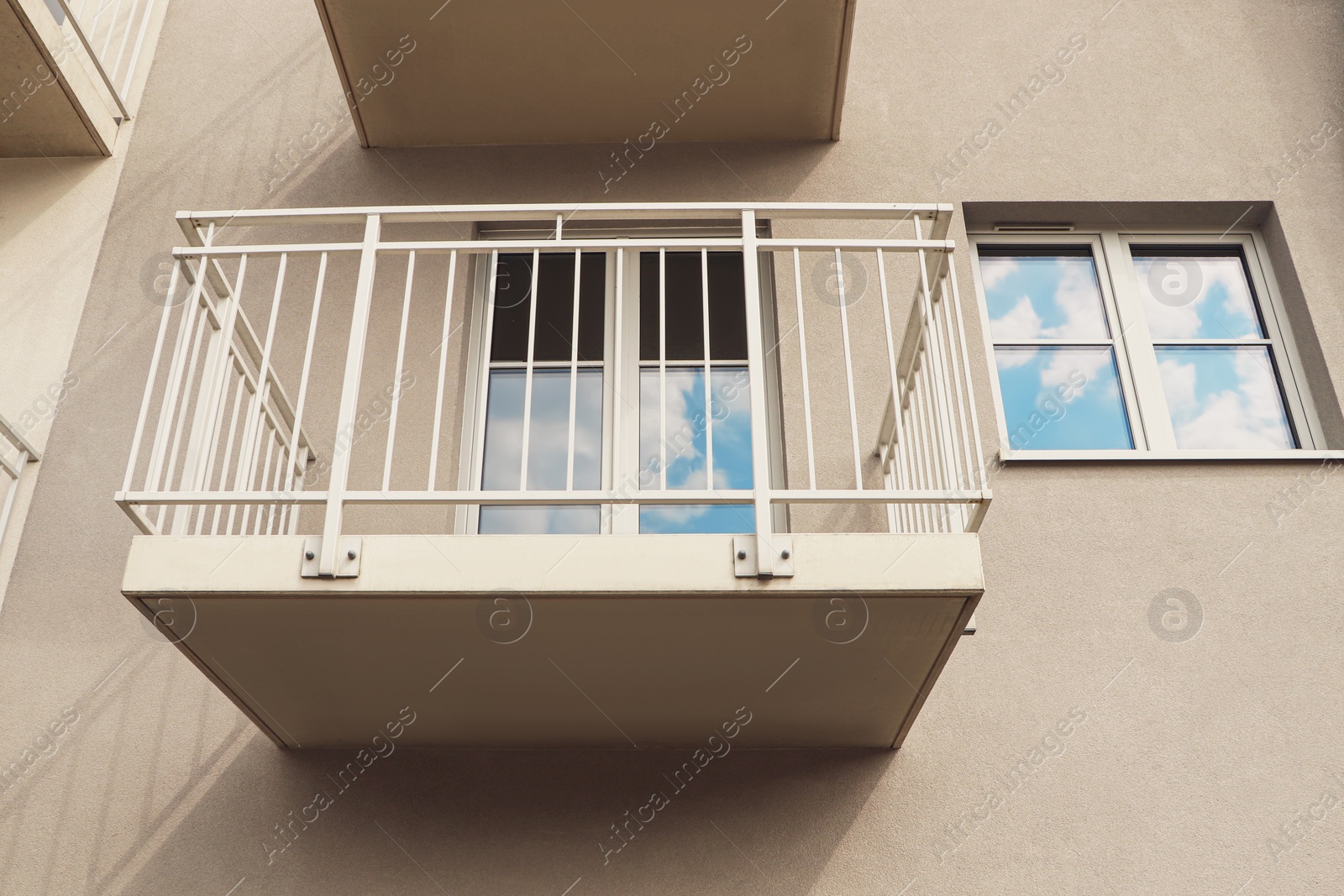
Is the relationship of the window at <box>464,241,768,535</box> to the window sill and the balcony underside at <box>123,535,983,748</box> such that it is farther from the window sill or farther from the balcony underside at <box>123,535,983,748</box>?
the window sill

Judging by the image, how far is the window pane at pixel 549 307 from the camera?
5148 mm

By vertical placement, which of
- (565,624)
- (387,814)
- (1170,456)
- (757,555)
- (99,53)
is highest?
(99,53)

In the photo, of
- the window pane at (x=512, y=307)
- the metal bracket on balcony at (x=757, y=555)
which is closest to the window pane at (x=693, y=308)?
the window pane at (x=512, y=307)

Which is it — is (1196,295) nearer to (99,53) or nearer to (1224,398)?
(1224,398)

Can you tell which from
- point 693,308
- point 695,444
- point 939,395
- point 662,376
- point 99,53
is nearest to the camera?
point 662,376

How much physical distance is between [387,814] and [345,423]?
1568mm

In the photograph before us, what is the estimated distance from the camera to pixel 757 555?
3166 millimetres

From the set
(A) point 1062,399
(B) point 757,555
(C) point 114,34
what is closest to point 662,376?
(B) point 757,555

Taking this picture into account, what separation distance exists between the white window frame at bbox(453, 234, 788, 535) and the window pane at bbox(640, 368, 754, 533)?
6cm

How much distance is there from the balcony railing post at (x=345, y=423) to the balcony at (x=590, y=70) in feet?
5.56

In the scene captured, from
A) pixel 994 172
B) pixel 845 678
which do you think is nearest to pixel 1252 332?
pixel 994 172

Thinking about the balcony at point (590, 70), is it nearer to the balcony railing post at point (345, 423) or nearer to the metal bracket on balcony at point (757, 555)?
the balcony railing post at point (345, 423)

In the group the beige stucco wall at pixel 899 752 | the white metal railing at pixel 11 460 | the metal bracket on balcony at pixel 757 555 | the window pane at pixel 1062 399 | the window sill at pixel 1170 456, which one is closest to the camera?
the metal bracket on balcony at pixel 757 555

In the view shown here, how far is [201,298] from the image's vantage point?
3.87 m
